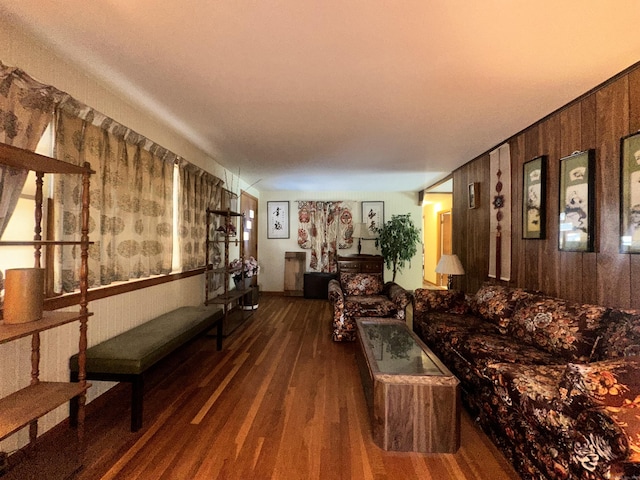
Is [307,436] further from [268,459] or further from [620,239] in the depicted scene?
[620,239]

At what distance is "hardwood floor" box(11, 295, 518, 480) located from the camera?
1688mm

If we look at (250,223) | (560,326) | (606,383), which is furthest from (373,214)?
(606,383)

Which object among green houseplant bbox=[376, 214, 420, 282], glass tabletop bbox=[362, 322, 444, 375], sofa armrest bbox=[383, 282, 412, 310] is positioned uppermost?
green houseplant bbox=[376, 214, 420, 282]

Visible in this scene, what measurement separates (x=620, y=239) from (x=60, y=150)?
3.74 metres

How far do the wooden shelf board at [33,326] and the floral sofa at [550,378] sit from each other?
2343mm

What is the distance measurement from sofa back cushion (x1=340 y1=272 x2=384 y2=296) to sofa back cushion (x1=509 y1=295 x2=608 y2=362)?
6.61 feet

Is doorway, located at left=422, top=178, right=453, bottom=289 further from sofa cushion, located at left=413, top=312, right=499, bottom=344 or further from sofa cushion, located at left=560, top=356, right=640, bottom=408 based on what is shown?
sofa cushion, located at left=560, top=356, right=640, bottom=408

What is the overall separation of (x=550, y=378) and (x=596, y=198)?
1476 millimetres

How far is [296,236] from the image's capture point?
699 cm

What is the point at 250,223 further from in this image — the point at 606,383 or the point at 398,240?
the point at 606,383

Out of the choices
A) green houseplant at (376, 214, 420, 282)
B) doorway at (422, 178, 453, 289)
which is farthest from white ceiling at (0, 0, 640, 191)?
doorway at (422, 178, 453, 289)

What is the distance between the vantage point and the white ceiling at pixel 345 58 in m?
1.54

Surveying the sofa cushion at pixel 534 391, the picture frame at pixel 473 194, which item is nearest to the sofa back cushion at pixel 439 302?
the picture frame at pixel 473 194

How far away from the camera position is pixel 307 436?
1.98 meters
